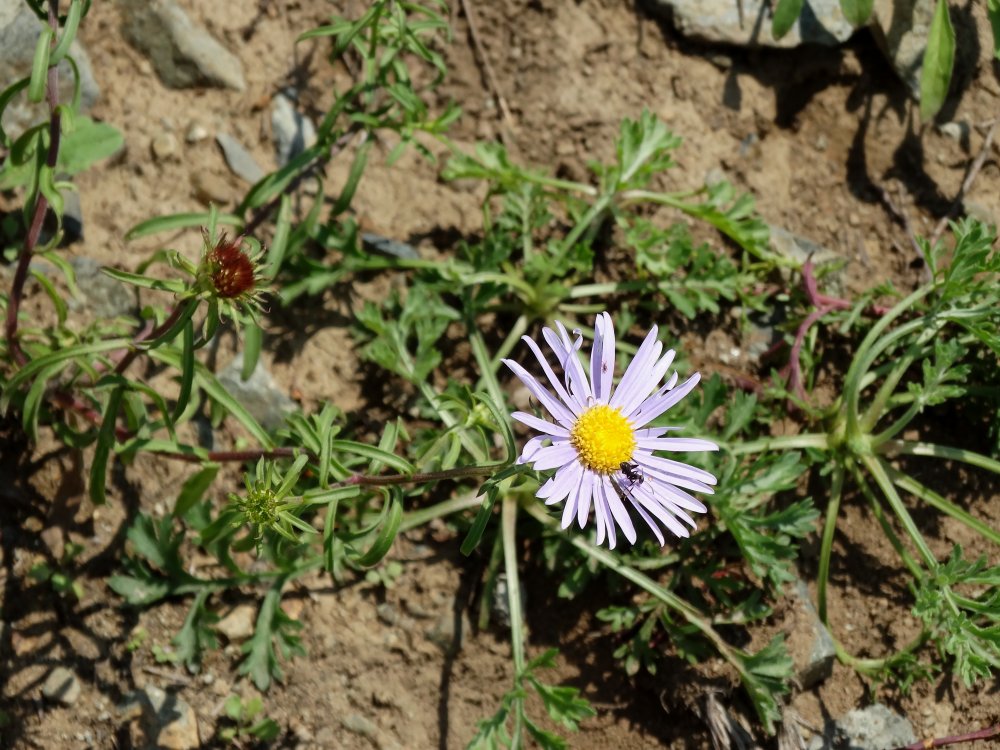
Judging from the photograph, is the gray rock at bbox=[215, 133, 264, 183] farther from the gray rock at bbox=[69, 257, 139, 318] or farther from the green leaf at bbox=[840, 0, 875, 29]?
the green leaf at bbox=[840, 0, 875, 29]

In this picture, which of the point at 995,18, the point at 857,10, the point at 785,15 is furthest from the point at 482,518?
the point at 995,18

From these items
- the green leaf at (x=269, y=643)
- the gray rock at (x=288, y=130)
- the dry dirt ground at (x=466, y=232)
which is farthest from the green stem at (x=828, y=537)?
the gray rock at (x=288, y=130)

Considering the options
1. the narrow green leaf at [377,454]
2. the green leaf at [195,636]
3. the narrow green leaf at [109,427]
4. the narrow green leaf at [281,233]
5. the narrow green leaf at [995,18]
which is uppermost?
the narrow green leaf at [995,18]

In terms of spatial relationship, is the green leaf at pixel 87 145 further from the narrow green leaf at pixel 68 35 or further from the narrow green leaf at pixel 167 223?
the narrow green leaf at pixel 68 35

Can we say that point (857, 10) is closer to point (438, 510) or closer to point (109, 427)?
point (438, 510)

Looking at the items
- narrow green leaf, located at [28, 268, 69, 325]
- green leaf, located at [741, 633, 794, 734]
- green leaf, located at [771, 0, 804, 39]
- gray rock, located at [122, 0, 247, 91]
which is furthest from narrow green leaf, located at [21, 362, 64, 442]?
green leaf, located at [771, 0, 804, 39]
